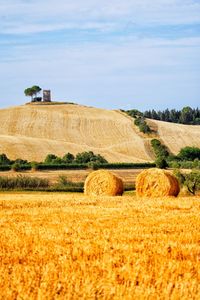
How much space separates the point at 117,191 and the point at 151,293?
21490mm

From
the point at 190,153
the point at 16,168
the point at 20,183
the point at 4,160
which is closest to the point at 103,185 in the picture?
the point at 20,183

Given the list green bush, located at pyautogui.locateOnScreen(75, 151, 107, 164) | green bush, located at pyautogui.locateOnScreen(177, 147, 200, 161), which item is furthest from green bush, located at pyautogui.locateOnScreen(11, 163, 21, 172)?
green bush, located at pyautogui.locateOnScreen(177, 147, 200, 161)

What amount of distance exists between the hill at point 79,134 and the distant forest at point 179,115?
28.1 meters

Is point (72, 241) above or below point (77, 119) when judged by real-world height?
below

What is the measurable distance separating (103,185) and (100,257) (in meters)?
19.3

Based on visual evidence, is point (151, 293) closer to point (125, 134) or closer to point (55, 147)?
point (55, 147)

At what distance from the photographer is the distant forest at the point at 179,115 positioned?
156 metres

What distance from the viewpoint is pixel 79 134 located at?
113 metres

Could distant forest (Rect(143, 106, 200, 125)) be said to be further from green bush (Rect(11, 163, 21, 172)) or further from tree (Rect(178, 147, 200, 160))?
green bush (Rect(11, 163, 21, 172))

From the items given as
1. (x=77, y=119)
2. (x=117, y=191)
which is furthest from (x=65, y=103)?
(x=117, y=191)

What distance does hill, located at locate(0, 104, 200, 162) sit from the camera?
98.0 metres

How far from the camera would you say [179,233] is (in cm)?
1080

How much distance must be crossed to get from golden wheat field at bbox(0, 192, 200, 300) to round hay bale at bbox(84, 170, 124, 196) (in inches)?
516

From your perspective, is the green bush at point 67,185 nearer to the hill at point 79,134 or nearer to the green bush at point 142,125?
the hill at point 79,134
